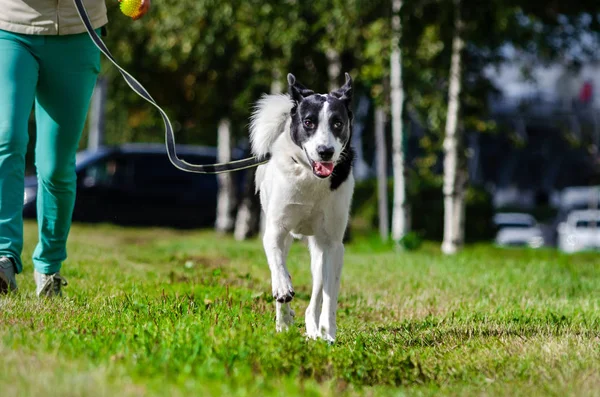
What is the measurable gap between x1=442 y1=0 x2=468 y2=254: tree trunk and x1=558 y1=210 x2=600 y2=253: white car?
2380 cm

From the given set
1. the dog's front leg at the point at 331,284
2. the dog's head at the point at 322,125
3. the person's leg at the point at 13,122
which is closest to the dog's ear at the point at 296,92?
the dog's head at the point at 322,125

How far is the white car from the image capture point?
36.5 m

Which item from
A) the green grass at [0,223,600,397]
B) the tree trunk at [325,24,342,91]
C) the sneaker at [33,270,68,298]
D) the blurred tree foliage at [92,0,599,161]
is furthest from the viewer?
the tree trunk at [325,24,342,91]

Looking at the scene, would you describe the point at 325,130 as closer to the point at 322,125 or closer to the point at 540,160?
the point at 322,125

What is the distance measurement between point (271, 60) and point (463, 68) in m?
4.14

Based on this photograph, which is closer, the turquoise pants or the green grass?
the green grass

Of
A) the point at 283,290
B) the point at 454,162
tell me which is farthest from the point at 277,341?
the point at 454,162

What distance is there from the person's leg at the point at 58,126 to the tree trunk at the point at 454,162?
8.98 m

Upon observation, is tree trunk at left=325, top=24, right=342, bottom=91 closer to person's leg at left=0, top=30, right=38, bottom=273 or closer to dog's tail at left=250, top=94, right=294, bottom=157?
dog's tail at left=250, top=94, right=294, bottom=157

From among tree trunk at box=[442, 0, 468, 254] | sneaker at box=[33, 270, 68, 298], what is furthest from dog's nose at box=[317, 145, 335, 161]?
tree trunk at box=[442, 0, 468, 254]

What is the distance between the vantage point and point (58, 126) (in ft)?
16.9

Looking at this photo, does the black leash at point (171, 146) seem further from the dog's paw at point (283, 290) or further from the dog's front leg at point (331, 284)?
the dog's paw at point (283, 290)

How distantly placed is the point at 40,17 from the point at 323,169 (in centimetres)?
205

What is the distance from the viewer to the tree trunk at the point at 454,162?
13.3 m
